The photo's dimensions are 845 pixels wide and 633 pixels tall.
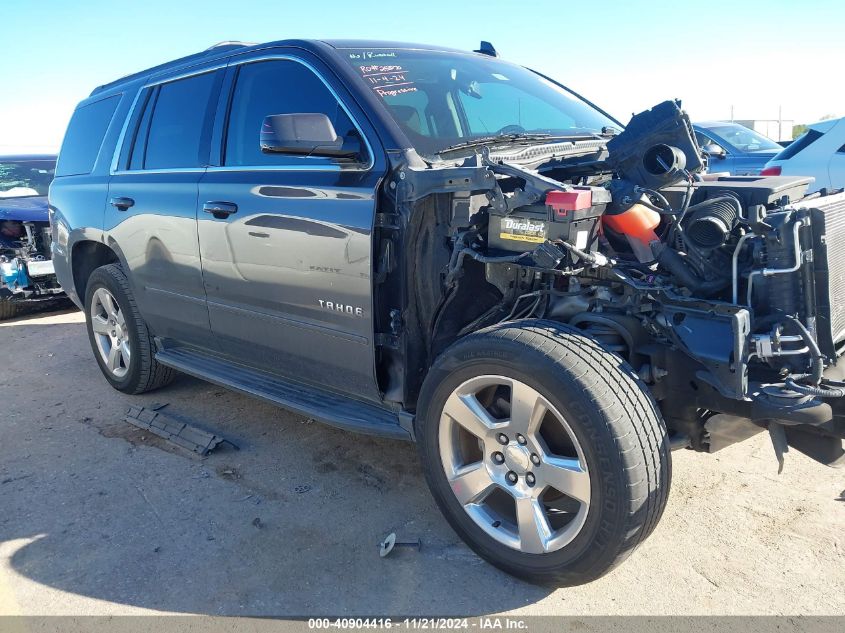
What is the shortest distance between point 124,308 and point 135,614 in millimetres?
2607

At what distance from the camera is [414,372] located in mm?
3098

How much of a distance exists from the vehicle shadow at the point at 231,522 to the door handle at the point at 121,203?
1406 mm

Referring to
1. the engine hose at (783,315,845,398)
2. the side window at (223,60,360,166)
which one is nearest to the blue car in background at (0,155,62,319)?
the side window at (223,60,360,166)

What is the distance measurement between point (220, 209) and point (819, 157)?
610 cm

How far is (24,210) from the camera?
7.68m

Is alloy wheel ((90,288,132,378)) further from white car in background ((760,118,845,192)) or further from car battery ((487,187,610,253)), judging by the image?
white car in background ((760,118,845,192))

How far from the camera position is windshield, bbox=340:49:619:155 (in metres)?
3.18

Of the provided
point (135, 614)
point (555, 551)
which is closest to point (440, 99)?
point (555, 551)

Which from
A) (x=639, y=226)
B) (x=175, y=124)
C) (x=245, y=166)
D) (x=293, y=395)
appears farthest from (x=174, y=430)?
(x=639, y=226)

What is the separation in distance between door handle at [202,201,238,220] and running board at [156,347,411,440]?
35.5 inches

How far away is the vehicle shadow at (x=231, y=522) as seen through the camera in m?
2.65

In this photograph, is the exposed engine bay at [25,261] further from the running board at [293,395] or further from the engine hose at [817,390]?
the engine hose at [817,390]

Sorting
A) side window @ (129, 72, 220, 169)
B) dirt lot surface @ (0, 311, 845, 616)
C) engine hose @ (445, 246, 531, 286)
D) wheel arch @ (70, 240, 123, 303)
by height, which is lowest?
dirt lot surface @ (0, 311, 845, 616)

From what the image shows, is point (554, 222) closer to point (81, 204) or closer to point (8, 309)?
point (81, 204)
